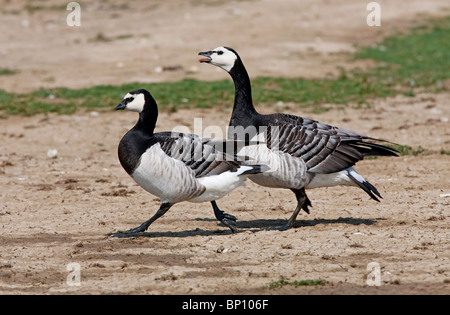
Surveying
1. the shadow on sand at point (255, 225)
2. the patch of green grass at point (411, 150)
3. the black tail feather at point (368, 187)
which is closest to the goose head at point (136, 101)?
the shadow on sand at point (255, 225)

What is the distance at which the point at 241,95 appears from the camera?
29.3ft

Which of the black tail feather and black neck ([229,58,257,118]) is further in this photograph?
black neck ([229,58,257,118])

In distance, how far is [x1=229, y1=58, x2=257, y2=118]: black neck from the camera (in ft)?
29.0

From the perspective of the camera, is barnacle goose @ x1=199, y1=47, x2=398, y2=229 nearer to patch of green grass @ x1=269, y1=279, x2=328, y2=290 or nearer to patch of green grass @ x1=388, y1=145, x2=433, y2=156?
patch of green grass @ x1=269, y1=279, x2=328, y2=290

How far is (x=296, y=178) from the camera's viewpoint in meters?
8.30

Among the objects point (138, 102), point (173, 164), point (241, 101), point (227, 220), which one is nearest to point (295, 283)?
point (227, 220)

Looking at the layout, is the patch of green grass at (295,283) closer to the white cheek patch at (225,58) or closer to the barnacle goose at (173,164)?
the barnacle goose at (173,164)

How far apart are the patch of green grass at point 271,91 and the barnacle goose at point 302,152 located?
6298 millimetres

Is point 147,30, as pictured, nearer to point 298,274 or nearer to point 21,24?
point 21,24

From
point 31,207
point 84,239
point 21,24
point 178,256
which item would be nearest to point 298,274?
point 178,256

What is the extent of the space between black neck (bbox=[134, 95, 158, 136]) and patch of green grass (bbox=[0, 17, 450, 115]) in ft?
21.8

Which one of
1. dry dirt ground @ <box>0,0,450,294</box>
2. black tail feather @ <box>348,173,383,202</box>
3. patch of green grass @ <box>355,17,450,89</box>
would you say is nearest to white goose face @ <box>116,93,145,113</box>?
dry dirt ground @ <box>0,0,450,294</box>

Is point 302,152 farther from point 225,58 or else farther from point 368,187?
point 225,58

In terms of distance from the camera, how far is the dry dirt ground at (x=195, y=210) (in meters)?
6.88
